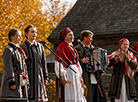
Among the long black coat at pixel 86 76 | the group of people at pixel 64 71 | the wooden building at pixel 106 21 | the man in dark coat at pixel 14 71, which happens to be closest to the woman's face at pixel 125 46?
the group of people at pixel 64 71

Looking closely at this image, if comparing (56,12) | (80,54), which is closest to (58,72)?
(80,54)

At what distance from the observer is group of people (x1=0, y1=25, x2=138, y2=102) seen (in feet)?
19.9

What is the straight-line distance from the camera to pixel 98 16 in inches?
739

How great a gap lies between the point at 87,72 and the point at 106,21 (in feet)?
35.7

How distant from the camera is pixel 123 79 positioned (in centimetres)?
781

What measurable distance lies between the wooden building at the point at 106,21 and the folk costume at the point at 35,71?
400 inches

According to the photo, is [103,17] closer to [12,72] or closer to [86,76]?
[86,76]

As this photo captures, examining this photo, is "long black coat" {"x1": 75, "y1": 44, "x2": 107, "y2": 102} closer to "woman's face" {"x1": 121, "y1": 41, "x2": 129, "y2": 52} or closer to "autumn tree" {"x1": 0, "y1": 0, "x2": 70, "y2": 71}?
"woman's face" {"x1": 121, "y1": 41, "x2": 129, "y2": 52}

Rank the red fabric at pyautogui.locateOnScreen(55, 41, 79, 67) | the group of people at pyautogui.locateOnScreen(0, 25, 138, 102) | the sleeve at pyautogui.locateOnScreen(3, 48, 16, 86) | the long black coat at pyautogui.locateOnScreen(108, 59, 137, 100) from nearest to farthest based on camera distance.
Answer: the sleeve at pyautogui.locateOnScreen(3, 48, 16, 86), the group of people at pyautogui.locateOnScreen(0, 25, 138, 102), the red fabric at pyautogui.locateOnScreen(55, 41, 79, 67), the long black coat at pyautogui.locateOnScreen(108, 59, 137, 100)

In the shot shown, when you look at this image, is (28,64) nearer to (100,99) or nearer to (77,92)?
(77,92)

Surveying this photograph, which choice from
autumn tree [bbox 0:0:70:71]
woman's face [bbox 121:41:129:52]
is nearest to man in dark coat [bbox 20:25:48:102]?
woman's face [bbox 121:41:129:52]

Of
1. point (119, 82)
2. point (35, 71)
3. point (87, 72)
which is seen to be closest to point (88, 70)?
point (87, 72)

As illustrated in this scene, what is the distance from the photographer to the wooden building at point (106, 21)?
16.6 metres

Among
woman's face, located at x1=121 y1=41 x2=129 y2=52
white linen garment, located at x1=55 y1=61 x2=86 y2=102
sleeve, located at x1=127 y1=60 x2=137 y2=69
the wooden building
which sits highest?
the wooden building
